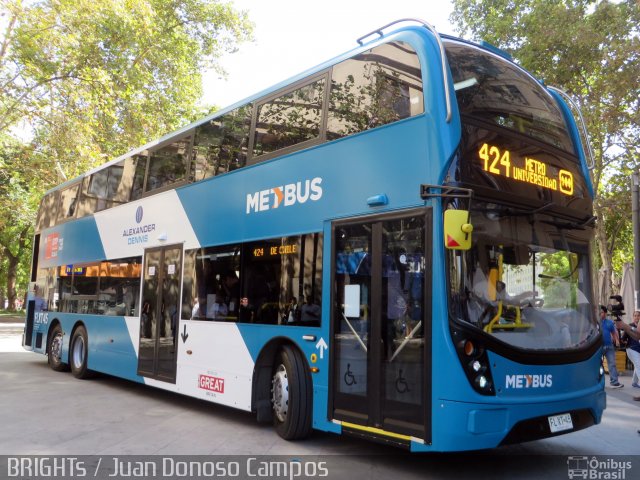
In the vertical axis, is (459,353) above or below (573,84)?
below

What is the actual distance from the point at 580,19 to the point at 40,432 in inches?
680

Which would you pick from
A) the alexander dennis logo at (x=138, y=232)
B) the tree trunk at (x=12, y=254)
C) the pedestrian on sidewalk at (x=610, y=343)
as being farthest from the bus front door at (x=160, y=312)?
the tree trunk at (x=12, y=254)

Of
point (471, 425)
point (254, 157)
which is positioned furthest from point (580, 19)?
point (471, 425)

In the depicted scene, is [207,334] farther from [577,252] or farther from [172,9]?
[172,9]

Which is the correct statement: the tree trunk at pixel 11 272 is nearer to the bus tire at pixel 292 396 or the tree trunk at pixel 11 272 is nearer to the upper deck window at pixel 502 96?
the bus tire at pixel 292 396

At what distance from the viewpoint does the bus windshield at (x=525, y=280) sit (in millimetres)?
4969

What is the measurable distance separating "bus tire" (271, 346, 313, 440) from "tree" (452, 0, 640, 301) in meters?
12.9

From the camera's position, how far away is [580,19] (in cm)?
1720

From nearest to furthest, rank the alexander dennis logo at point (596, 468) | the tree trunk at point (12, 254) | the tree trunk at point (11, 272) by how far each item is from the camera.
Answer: the alexander dennis logo at point (596, 468) → the tree trunk at point (12, 254) → the tree trunk at point (11, 272)

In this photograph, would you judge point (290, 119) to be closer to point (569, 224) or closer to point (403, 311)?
point (403, 311)

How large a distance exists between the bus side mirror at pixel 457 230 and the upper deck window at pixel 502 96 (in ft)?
3.68

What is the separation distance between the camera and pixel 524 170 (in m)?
5.58

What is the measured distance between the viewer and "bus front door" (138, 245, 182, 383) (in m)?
8.80

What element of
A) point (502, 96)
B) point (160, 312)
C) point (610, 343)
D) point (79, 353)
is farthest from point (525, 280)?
point (79, 353)
